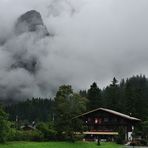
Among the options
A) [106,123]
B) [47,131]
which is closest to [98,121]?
[106,123]

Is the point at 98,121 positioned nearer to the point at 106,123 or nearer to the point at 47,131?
the point at 106,123

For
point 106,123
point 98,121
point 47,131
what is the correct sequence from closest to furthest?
point 47,131 < point 106,123 < point 98,121

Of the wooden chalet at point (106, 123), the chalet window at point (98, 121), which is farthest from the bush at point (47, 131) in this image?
the chalet window at point (98, 121)

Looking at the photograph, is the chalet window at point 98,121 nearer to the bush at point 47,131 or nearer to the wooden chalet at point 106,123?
the wooden chalet at point 106,123

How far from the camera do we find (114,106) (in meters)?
128

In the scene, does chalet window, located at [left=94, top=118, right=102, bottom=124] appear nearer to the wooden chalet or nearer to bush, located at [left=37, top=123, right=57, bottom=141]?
the wooden chalet

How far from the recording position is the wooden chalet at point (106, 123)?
4023 inches

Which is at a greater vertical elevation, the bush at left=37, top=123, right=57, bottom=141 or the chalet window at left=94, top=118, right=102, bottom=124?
the chalet window at left=94, top=118, right=102, bottom=124

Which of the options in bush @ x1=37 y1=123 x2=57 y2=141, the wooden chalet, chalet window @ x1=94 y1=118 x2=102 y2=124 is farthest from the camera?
chalet window @ x1=94 y1=118 x2=102 y2=124

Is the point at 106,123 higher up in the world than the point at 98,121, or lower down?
lower down

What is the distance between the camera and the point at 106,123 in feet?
350

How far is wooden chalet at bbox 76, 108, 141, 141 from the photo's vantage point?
10219 centimetres

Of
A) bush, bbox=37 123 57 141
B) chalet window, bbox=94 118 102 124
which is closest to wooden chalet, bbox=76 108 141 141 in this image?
chalet window, bbox=94 118 102 124

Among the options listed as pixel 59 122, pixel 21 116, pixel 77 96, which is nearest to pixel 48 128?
pixel 59 122
